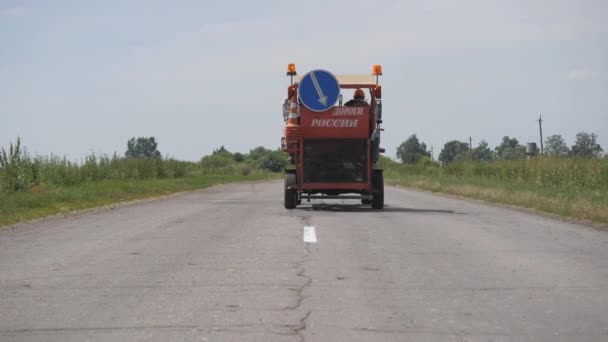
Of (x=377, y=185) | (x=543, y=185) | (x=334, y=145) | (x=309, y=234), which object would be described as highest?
(x=334, y=145)

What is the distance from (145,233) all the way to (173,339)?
8012 millimetres

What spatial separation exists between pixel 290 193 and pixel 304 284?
12.0m

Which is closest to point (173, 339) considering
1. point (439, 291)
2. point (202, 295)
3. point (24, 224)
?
point (202, 295)

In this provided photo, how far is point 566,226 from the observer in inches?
610

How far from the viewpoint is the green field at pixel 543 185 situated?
2010 centimetres

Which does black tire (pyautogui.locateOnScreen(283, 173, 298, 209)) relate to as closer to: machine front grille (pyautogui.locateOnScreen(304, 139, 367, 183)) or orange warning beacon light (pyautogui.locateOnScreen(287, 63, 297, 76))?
machine front grille (pyautogui.locateOnScreen(304, 139, 367, 183))

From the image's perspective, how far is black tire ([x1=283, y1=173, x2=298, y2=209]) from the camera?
1991 cm

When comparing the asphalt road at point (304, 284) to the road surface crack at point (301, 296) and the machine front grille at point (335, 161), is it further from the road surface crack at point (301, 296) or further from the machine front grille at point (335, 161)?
the machine front grille at point (335, 161)

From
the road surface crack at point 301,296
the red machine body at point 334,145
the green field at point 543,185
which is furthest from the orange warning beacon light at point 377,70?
the road surface crack at point 301,296

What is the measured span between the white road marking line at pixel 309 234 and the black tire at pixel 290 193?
5589 millimetres

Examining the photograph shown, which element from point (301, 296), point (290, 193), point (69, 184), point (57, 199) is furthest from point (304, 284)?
point (69, 184)

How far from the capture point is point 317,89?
19.8 m

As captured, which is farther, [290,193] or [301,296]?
[290,193]

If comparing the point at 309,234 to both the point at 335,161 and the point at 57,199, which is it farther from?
the point at 57,199
